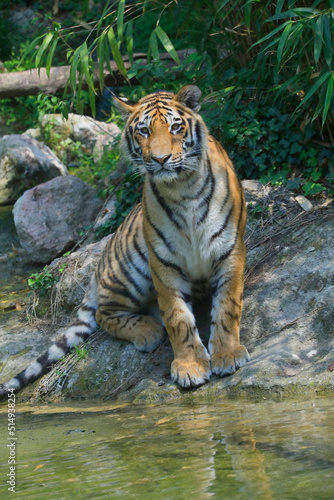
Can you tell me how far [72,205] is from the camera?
741 cm

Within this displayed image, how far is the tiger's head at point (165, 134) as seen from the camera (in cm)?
387

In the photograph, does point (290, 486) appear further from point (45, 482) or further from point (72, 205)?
point (72, 205)

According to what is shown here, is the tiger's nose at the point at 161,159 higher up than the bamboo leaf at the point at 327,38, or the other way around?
the bamboo leaf at the point at 327,38

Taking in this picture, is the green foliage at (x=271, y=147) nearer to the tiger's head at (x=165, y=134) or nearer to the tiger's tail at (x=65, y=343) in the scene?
the tiger's head at (x=165, y=134)

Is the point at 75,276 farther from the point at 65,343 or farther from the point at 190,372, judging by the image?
the point at 190,372

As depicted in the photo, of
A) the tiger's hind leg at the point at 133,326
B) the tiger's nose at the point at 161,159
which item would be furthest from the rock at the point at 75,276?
the tiger's nose at the point at 161,159

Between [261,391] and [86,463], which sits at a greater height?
[86,463]

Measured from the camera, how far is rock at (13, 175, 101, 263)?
280 inches

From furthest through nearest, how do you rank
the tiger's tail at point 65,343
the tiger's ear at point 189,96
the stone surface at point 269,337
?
1. the tiger's tail at point 65,343
2. the tiger's ear at point 189,96
3. the stone surface at point 269,337

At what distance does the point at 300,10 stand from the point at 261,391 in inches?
89.5

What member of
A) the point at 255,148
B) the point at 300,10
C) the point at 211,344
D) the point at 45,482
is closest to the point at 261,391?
the point at 211,344

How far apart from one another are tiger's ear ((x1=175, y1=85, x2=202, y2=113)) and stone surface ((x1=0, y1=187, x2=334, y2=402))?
1.23 metres

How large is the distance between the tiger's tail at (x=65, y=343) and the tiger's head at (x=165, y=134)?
4.81 feet

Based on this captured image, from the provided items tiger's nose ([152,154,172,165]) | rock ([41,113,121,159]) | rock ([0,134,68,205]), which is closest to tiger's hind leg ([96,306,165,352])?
tiger's nose ([152,154,172,165])
